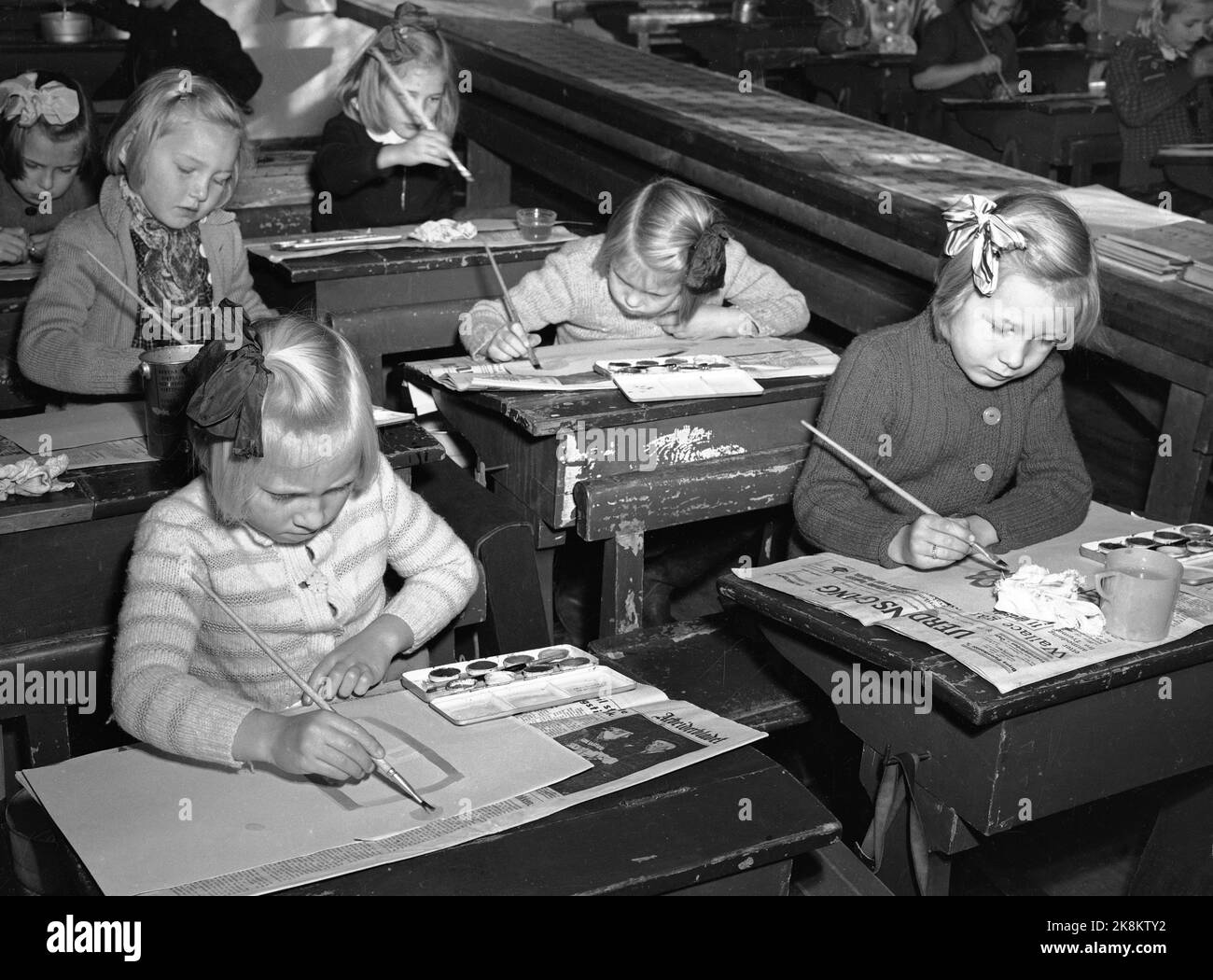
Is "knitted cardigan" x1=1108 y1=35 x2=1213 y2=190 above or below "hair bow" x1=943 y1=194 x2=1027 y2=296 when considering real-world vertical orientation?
above

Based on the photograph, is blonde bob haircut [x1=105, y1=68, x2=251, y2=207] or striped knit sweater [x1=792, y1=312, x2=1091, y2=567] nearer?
striped knit sweater [x1=792, y1=312, x2=1091, y2=567]

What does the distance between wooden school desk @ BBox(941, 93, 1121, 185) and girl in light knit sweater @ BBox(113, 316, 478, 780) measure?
5197 mm

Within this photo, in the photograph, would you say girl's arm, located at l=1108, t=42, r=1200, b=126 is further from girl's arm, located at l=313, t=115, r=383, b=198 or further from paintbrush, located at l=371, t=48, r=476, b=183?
girl's arm, located at l=313, t=115, r=383, b=198

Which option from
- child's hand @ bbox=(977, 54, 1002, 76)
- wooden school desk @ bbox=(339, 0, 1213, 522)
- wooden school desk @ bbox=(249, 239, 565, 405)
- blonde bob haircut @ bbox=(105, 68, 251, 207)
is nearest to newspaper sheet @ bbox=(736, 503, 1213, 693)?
wooden school desk @ bbox=(339, 0, 1213, 522)

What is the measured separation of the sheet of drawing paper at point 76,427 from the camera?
236 centimetres

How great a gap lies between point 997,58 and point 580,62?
10.1 ft

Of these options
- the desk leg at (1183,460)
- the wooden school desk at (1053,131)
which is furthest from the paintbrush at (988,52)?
the desk leg at (1183,460)

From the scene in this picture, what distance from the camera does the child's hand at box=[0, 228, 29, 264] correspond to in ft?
11.4

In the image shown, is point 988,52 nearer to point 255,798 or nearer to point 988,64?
point 988,64
